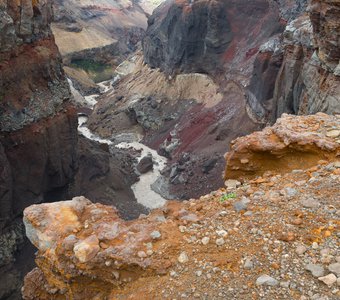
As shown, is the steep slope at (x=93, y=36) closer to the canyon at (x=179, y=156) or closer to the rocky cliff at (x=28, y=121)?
the canyon at (x=179, y=156)

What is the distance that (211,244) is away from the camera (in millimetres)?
6859

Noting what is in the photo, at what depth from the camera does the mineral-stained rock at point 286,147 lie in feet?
29.0

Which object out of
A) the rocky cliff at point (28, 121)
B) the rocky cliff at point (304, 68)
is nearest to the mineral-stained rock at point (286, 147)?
the rocky cliff at point (304, 68)

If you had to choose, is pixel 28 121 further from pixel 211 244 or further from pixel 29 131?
pixel 211 244

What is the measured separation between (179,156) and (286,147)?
84.6 ft

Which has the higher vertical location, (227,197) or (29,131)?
(227,197)

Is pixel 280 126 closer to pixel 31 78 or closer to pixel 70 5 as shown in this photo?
pixel 31 78

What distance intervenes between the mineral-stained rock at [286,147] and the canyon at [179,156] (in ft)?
0.11

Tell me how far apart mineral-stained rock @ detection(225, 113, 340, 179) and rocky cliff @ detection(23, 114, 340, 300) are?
49 millimetres

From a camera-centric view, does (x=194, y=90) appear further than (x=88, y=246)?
Yes

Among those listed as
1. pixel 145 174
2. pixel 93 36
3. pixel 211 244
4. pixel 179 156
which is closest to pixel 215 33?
pixel 179 156

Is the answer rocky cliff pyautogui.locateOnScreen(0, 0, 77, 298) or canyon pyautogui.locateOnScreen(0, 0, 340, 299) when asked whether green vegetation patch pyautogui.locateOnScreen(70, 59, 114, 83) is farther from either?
rocky cliff pyautogui.locateOnScreen(0, 0, 77, 298)

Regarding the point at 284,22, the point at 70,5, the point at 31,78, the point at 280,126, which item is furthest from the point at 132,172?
the point at 70,5

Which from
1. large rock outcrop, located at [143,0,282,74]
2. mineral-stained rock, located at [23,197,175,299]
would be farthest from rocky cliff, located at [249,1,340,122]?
mineral-stained rock, located at [23,197,175,299]
